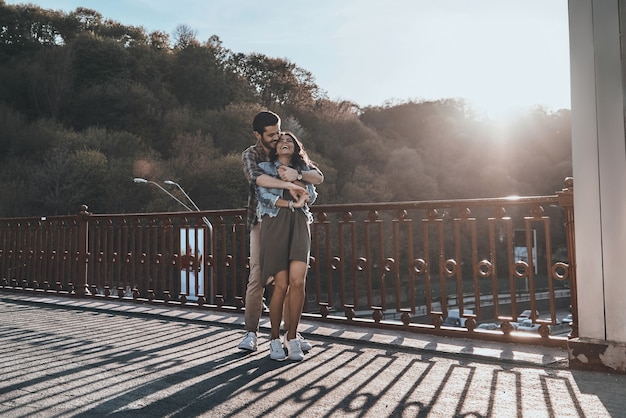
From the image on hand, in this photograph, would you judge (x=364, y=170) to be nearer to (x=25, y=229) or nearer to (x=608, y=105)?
(x=25, y=229)

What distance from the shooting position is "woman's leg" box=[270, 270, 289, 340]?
3.51m

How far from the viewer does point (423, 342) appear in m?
3.97

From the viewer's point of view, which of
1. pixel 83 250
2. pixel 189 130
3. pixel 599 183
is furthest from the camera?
pixel 189 130

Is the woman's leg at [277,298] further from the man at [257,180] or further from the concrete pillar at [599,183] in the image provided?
the concrete pillar at [599,183]

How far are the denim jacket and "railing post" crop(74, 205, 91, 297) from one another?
4.74 meters

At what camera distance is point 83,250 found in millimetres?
7453

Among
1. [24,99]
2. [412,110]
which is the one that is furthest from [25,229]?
[412,110]

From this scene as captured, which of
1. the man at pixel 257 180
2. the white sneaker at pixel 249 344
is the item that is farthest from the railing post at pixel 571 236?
the white sneaker at pixel 249 344

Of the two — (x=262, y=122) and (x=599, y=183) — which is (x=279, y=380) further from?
(x=599, y=183)

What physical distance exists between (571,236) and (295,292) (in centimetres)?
208

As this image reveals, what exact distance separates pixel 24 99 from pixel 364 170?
1211 inches

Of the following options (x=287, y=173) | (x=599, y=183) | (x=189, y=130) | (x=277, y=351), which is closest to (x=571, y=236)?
(x=599, y=183)

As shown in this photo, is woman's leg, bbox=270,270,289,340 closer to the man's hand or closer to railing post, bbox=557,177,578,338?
the man's hand

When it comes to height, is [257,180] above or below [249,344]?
above
